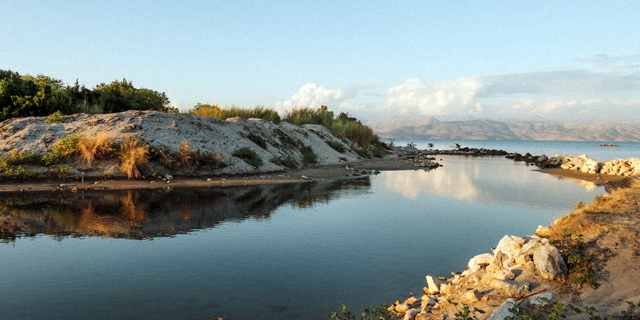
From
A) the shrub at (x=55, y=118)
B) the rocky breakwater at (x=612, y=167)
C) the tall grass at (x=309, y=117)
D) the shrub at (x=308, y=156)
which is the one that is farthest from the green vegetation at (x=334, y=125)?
the shrub at (x=55, y=118)

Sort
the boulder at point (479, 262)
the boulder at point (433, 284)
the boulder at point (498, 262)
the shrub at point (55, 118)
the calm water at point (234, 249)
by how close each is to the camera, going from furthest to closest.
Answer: the shrub at point (55, 118)
the boulder at point (479, 262)
the boulder at point (498, 262)
the boulder at point (433, 284)
the calm water at point (234, 249)

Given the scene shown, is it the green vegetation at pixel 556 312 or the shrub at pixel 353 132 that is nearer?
the green vegetation at pixel 556 312

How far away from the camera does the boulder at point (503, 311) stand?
3.35 metres

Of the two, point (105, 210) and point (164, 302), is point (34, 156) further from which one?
point (164, 302)

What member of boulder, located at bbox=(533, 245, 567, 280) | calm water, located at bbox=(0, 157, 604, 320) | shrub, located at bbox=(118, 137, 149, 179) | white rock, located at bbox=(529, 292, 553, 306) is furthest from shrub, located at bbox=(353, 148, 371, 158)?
white rock, located at bbox=(529, 292, 553, 306)

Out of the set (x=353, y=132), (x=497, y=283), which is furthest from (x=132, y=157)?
(x=353, y=132)

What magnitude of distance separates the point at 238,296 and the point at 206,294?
424 mm

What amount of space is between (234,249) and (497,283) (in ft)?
14.1

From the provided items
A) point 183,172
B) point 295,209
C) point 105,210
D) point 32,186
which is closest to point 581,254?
point 295,209

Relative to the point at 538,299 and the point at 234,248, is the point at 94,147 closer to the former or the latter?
the point at 234,248

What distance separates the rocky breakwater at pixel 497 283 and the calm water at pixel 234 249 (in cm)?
45

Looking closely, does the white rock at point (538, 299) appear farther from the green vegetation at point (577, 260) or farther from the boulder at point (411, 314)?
the boulder at point (411, 314)

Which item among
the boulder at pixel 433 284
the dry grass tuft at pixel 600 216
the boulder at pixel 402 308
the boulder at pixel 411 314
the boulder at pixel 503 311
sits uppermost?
the dry grass tuft at pixel 600 216

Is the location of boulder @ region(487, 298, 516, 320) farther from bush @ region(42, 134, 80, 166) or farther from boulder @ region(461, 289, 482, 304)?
bush @ region(42, 134, 80, 166)
